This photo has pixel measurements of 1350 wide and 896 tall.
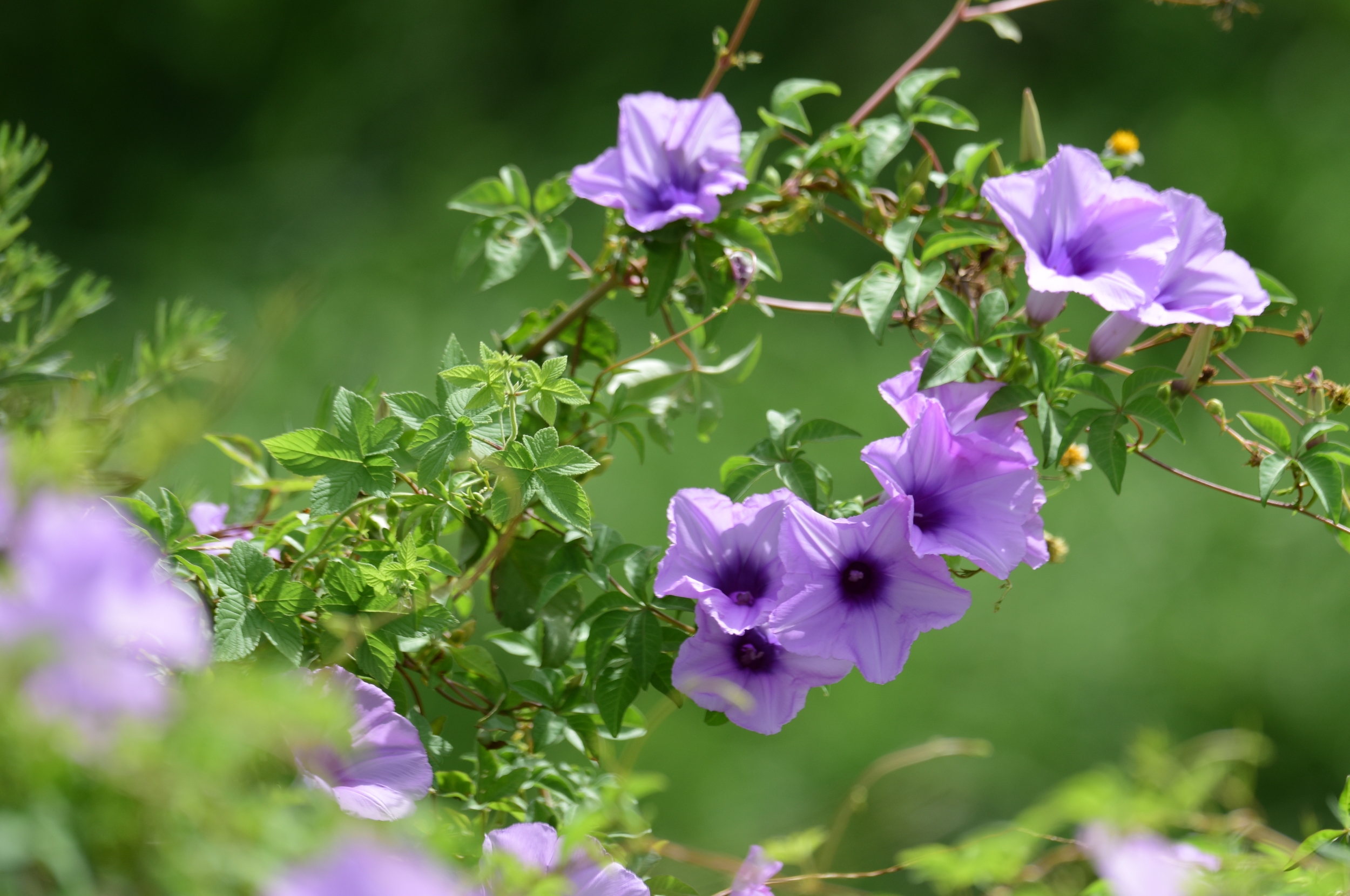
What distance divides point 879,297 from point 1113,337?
11cm

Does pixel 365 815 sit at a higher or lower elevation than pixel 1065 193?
lower

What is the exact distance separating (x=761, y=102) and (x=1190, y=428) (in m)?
1.03

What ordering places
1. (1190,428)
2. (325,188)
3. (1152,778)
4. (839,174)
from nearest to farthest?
(1152,778), (839,174), (1190,428), (325,188)

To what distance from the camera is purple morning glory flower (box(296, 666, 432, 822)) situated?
370 millimetres

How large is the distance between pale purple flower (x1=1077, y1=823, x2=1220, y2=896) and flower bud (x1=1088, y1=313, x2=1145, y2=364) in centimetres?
26

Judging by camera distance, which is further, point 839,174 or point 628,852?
point 839,174

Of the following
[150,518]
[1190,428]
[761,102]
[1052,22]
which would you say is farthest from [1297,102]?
[150,518]

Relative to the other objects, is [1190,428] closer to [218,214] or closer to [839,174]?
[839,174]

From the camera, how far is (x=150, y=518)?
1.41 feet

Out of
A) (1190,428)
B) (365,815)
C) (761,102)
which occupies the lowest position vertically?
(1190,428)

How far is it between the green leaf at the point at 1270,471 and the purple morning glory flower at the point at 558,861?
30cm

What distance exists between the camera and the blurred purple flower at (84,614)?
19 centimetres

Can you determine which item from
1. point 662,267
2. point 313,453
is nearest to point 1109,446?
point 662,267

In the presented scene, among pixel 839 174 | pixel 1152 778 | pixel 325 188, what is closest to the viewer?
pixel 1152 778
